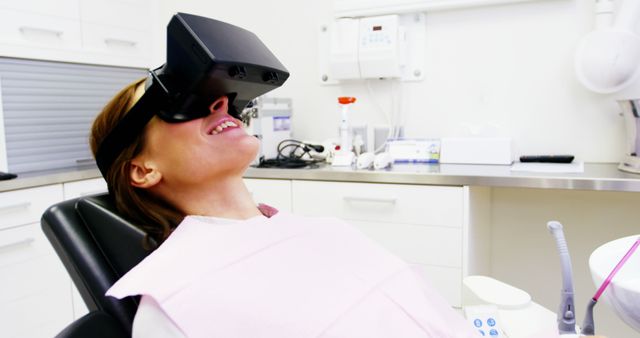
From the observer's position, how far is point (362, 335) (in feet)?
2.51

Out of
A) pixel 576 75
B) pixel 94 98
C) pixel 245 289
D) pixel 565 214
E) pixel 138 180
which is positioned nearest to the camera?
pixel 245 289

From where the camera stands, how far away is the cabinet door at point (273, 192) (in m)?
1.95

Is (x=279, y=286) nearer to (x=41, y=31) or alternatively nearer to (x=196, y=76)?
(x=196, y=76)

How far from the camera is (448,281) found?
1735 millimetres

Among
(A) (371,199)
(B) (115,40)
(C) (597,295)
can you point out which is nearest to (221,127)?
(C) (597,295)

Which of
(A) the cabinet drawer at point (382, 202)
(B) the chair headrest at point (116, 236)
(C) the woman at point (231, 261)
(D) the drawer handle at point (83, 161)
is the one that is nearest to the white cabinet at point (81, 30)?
(D) the drawer handle at point (83, 161)

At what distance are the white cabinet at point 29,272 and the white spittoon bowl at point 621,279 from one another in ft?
6.19

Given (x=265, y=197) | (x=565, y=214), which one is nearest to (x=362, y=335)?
(x=265, y=197)

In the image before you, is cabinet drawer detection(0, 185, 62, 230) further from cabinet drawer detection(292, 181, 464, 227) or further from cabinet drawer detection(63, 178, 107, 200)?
cabinet drawer detection(292, 181, 464, 227)

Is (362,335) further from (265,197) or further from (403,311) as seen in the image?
(265,197)

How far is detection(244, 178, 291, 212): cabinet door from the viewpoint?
6.39 feet

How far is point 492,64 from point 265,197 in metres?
1.15

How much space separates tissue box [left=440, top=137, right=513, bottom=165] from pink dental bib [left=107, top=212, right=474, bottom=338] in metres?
1.08

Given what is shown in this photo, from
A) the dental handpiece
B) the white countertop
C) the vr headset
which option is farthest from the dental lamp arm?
the vr headset
